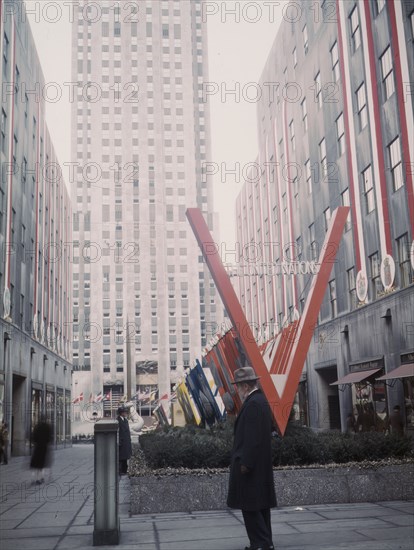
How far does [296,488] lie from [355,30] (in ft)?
70.9

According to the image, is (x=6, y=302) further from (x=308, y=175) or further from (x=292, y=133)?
(x=292, y=133)

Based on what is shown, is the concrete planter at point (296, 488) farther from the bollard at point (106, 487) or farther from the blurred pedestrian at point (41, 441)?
the bollard at point (106, 487)

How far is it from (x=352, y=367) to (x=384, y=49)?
40.6 ft

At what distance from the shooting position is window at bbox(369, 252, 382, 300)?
941 inches

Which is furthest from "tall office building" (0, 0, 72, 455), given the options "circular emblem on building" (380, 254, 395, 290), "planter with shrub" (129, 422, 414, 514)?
"planter with shrub" (129, 422, 414, 514)

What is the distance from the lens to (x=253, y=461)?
6.44 metres

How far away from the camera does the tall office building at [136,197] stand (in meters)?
103

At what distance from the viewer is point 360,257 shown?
25.4 metres

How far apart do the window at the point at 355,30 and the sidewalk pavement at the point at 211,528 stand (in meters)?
21.0

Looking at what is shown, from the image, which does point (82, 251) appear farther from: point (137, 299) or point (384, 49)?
point (384, 49)

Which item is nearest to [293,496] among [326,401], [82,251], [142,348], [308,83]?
[326,401]

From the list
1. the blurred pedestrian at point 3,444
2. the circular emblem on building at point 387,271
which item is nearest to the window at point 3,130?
the blurred pedestrian at point 3,444

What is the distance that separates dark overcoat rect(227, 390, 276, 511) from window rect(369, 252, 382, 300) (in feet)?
58.8

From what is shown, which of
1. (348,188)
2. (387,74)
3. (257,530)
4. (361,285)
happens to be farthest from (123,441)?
(348,188)
